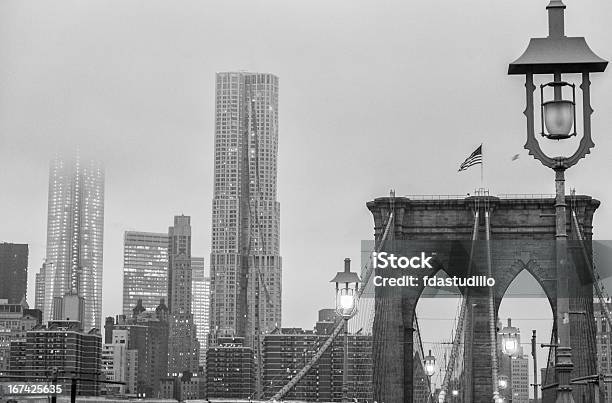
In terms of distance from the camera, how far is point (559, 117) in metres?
13.3

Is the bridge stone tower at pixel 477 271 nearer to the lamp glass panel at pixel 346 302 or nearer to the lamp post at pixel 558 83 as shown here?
the lamp glass panel at pixel 346 302

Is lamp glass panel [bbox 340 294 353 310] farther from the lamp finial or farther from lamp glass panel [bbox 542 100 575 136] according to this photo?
lamp glass panel [bbox 542 100 575 136]

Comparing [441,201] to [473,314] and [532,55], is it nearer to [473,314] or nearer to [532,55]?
[473,314]

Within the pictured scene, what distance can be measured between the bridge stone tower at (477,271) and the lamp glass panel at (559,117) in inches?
2577

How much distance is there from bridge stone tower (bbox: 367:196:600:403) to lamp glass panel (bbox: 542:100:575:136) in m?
65.5

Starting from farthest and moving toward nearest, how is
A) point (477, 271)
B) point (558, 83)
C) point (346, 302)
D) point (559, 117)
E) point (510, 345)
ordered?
point (477, 271)
point (510, 345)
point (346, 302)
point (558, 83)
point (559, 117)

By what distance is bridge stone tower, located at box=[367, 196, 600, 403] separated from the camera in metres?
80.1

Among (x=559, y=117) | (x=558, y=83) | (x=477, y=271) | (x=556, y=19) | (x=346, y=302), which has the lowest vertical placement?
(x=346, y=302)

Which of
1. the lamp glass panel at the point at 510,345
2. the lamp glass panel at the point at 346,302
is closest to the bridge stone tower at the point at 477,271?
the lamp glass panel at the point at 510,345

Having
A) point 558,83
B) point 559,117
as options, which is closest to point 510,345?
point 558,83

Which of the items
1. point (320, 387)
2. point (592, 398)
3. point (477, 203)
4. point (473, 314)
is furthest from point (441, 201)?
point (320, 387)

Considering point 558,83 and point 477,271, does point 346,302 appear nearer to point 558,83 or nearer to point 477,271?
point 558,83

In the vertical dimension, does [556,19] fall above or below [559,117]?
above

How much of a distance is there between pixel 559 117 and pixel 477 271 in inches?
2974
